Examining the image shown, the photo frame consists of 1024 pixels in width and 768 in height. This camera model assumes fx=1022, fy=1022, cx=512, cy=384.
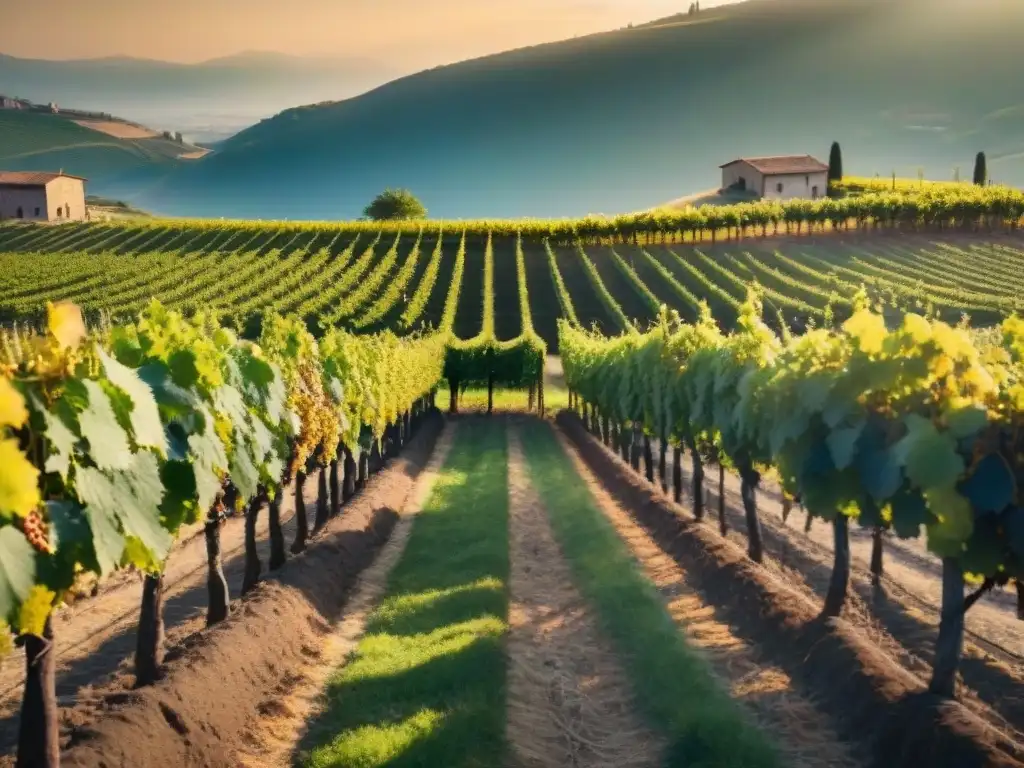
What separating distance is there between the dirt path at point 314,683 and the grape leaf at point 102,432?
349 centimetres

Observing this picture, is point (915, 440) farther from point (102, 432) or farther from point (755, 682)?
point (102, 432)

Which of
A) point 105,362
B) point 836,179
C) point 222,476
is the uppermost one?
point 836,179

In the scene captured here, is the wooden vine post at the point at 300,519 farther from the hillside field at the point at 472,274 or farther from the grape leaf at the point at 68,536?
the hillside field at the point at 472,274

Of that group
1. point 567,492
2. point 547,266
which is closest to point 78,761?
point 567,492

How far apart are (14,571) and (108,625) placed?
26.8 ft

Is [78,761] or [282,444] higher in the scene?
[282,444]

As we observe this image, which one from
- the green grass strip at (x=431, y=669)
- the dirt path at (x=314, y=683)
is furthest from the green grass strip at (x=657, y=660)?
the dirt path at (x=314, y=683)

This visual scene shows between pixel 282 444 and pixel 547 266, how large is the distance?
204 ft

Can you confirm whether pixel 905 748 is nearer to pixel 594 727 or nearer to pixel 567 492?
pixel 594 727

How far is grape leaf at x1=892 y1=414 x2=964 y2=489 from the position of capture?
7320 millimetres

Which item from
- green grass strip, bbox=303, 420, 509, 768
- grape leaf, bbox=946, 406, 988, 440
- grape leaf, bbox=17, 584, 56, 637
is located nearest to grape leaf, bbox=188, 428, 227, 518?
grape leaf, bbox=17, 584, 56, 637

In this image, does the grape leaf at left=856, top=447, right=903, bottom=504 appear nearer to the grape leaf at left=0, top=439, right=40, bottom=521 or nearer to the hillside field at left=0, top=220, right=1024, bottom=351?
the grape leaf at left=0, top=439, right=40, bottom=521

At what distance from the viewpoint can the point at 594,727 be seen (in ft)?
30.5

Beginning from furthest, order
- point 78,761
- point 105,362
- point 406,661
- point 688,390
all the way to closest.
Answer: point 688,390 → point 406,661 → point 78,761 → point 105,362
